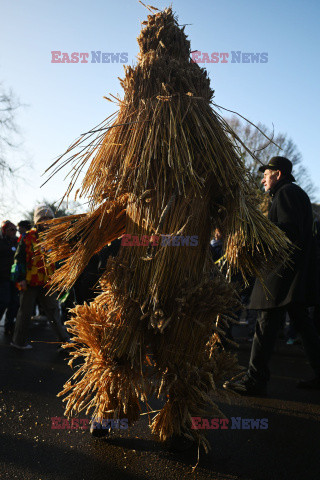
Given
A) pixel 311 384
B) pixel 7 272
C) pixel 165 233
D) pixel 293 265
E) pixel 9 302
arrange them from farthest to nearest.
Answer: pixel 9 302 → pixel 7 272 → pixel 311 384 → pixel 293 265 → pixel 165 233

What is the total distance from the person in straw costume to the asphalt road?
19 cm

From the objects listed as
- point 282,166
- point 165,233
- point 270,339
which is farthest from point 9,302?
point 165,233

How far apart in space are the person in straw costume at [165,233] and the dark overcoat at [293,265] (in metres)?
1.16

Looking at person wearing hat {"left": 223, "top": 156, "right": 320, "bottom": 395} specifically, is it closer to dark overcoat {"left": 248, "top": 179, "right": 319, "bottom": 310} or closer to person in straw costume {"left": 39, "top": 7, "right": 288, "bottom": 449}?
dark overcoat {"left": 248, "top": 179, "right": 319, "bottom": 310}

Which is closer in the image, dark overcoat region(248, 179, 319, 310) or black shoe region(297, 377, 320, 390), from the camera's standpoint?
dark overcoat region(248, 179, 319, 310)

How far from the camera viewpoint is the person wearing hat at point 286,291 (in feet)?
12.7

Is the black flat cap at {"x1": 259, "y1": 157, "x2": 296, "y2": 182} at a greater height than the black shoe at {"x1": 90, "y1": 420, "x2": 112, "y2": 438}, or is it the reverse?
the black flat cap at {"x1": 259, "y1": 157, "x2": 296, "y2": 182}

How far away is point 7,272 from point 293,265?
13.9 ft

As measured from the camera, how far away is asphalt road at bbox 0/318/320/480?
7.91 feet

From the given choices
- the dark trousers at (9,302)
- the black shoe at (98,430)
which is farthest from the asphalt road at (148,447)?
the dark trousers at (9,302)

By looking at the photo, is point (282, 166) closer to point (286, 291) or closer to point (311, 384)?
point (286, 291)

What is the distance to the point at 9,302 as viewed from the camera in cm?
706

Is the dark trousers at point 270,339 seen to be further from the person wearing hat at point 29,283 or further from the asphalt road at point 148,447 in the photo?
the person wearing hat at point 29,283

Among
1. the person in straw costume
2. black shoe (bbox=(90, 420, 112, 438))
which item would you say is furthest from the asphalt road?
the person in straw costume
